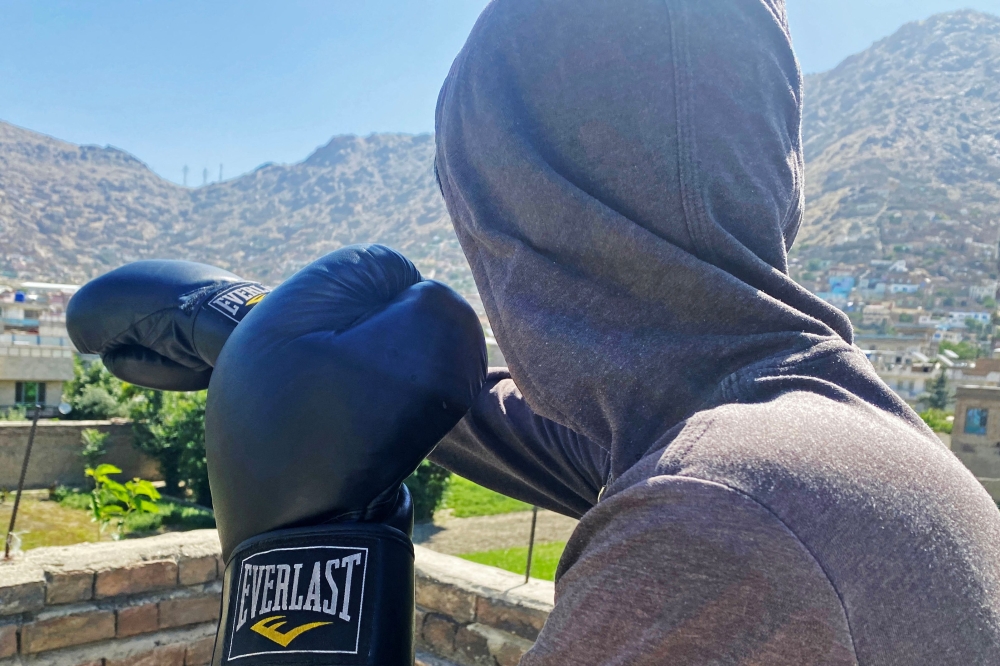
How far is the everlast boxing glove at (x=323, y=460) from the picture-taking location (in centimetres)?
72

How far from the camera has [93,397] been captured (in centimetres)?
1819

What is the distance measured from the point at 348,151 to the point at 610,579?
438 ft

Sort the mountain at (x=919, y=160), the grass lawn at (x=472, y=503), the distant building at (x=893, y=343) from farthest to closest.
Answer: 1. the mountain at (x=919, y=160)
2. the distant building at (x=893, y=343)
3. the grass lawn at (x=472, y=503)

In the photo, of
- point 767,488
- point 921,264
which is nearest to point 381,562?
point 767,488

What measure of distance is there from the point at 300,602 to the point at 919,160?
81.8m

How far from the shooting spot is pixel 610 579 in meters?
0.55

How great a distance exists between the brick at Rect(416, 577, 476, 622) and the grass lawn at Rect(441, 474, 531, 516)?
12.6m

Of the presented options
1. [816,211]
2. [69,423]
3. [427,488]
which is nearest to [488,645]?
[427,488]

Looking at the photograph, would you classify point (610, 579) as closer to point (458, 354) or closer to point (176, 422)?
point (458, 354)

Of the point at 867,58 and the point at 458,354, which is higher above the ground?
the point at 867,58

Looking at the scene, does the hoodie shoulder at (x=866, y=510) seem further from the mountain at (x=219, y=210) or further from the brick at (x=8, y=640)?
the mountain at (x=219, y=210)

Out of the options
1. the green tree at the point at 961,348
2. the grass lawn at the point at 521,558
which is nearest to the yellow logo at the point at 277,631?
the grass lawn at the point at 521,558

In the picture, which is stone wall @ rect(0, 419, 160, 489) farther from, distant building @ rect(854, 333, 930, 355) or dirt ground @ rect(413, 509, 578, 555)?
distant building @ rect(854, 333, 930, 355)

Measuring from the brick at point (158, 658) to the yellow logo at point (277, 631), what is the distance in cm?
201
